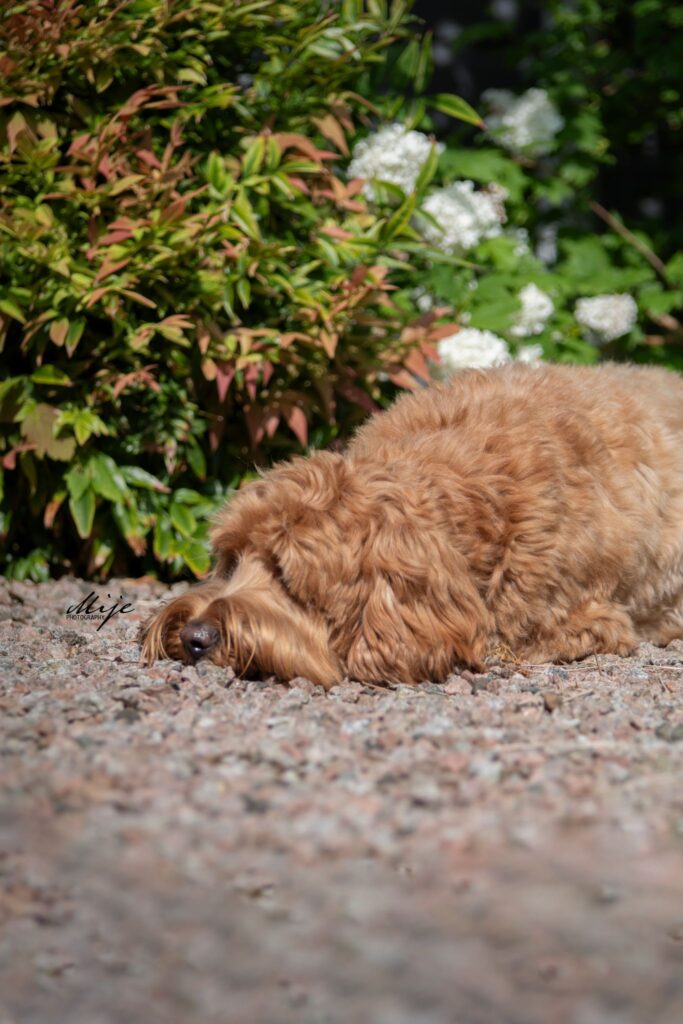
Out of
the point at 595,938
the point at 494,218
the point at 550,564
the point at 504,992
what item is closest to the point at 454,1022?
the point at 504,992

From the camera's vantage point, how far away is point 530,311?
21.8ft

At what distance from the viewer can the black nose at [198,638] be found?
3.47 m

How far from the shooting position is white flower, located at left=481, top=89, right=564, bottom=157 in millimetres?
7352

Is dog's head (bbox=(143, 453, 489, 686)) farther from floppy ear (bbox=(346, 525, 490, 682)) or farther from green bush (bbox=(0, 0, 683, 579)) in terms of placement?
green bush (bbox=(0, 0, 683, 579))

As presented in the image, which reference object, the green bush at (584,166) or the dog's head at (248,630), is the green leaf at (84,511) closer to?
the dog's head at (248,630)

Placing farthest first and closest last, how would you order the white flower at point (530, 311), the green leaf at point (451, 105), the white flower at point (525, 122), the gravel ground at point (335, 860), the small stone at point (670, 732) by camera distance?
the white flower at point (525, 122)
the white flower at point (530, 311)
the green leaf at point (451, 105)
the small stone at point (670, 732)
the gravel ground at point (335, 860)

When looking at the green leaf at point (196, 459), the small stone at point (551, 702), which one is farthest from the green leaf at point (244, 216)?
the small stone at point (551, 702)

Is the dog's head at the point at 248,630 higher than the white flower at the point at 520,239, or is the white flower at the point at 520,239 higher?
the white flower at the point at 520,239

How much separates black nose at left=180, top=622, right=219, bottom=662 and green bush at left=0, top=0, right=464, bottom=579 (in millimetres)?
1672

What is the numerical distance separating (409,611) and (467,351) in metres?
2.92

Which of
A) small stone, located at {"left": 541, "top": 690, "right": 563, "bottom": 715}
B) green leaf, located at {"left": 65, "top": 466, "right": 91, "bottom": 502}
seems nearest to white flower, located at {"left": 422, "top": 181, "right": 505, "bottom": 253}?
green leaf, located at {"left": 65, "top": 466, "right": 91, "bottom": 502}

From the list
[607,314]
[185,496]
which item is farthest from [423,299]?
[185,496]

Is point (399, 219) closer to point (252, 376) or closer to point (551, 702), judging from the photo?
point (252, 376)

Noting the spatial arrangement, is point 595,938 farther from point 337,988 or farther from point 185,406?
point 185,406
